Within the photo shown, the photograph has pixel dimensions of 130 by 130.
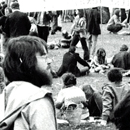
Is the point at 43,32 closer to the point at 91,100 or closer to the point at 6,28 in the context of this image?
the point at 6,28

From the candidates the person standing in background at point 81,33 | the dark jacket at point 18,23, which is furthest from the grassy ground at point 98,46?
the dark jacket at point 18,23

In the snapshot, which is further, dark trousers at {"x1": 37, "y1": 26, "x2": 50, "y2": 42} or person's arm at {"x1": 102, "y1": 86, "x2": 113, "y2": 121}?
dark trousers at {"x1": 37, "y1": 26, "x2": 50, "y2": 42}

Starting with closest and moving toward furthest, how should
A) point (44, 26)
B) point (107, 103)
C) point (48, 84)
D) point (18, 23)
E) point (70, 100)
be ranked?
point (48, 84) → point (107, 103) → point (70, 100) → point (18, 23) → point (44, 26)

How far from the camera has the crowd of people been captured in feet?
8.06

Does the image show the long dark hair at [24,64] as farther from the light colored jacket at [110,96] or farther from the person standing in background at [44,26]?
the person standing in background at [44,26]

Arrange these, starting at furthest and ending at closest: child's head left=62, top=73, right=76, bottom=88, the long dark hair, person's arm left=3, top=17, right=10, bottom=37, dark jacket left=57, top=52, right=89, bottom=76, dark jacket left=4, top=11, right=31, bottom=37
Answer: dark jacket left=57, top=52, right=89, bottom=76
person's arm left=3, top=17, right=10, bottom=37
dark jacket left=4, top=11, right=31, bottom=37
child's head left=62, top=73, right=76, bottom=88
the long dark hair

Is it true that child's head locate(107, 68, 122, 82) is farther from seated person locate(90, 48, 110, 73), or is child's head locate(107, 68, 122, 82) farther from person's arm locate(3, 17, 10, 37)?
seated person locate(90, 48, 110, 73)

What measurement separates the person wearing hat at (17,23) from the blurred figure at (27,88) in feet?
26.9

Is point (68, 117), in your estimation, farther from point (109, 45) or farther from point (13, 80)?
point (109, 45)

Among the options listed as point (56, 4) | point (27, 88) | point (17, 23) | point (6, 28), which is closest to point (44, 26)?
point (6, 28)

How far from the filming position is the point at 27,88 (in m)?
2.54

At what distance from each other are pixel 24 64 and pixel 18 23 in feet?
27.3

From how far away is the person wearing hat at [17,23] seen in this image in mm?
10852

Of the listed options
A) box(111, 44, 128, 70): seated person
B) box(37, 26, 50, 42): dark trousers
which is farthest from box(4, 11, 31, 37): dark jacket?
box(37, 26, 50, 42): dark trousers
